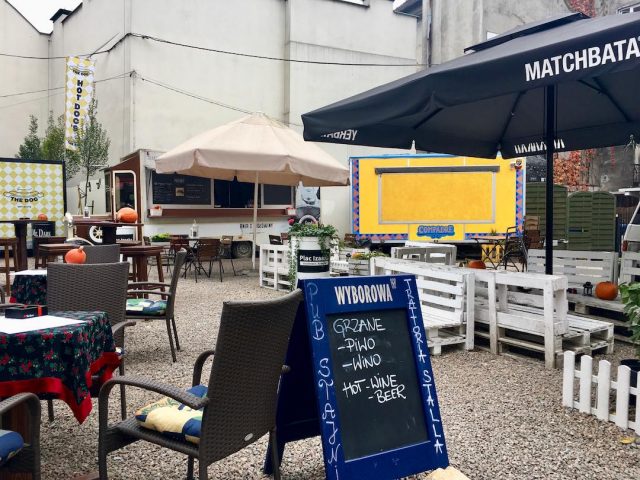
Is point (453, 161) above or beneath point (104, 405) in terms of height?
above

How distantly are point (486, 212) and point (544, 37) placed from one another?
9.41 meters

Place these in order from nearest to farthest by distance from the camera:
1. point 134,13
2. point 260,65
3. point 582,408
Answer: point 582,408 → point 134,13 → point 260,65

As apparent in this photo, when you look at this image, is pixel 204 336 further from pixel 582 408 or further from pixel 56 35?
pixel 56 35

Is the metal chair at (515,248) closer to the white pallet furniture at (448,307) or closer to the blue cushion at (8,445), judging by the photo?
the white pallet furniture at (448,307)

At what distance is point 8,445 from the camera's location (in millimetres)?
1938

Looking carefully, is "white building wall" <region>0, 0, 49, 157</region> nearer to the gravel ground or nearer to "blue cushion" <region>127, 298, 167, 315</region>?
"blue cushion" <region>127, 298, 167, 315</region>

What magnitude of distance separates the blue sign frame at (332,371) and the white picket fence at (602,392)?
1444mm

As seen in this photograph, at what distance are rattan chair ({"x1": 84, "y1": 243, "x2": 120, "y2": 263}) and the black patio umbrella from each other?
2.15 m

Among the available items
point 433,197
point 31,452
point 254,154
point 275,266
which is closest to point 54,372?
point 31,452

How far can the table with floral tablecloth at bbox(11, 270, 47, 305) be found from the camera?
4.20m

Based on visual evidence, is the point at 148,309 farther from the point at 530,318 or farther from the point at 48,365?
the point at 530,318

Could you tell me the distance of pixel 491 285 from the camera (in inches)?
192

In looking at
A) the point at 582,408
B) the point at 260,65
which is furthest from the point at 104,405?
the point at 260,65

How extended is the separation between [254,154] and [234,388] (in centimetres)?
709
